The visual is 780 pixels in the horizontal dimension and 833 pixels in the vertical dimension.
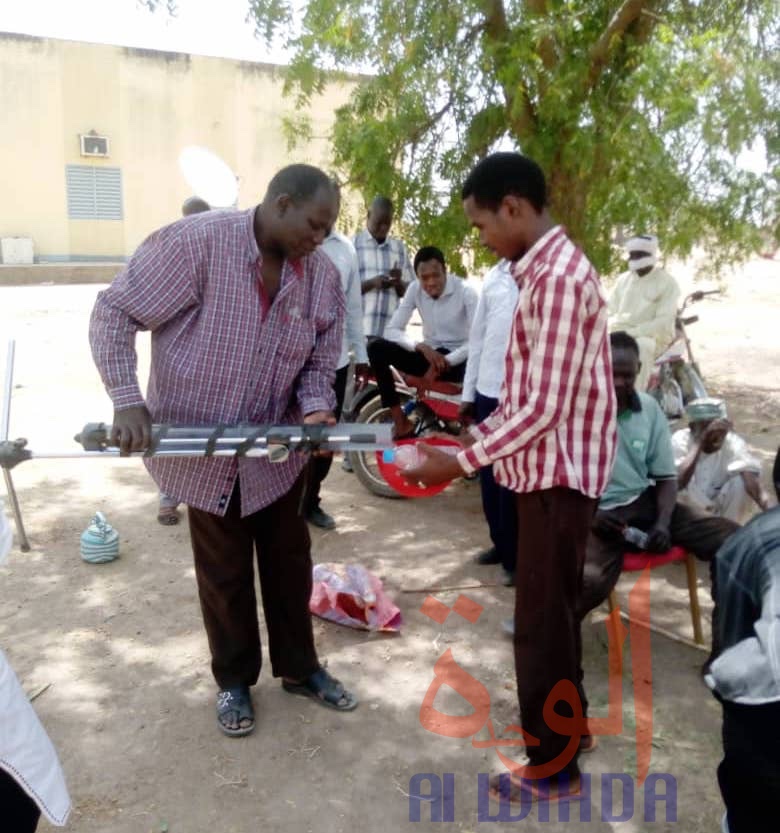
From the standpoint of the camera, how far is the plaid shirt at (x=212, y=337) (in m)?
2.58

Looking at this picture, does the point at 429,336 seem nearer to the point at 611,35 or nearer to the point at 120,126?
the point at 611,35

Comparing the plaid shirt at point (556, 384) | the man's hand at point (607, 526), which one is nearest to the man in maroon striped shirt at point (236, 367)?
the plaid shirt at point (556, 384)

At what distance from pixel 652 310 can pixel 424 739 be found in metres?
4.51

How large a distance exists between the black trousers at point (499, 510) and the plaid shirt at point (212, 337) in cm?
152

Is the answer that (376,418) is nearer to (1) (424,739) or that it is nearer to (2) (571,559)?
(1) (424,739)

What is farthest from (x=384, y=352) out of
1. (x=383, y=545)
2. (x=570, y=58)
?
(x=570, y=58)

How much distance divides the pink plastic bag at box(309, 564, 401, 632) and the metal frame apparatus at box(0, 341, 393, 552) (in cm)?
136

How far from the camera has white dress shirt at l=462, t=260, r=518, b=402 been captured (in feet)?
13.7

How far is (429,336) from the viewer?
5.50 metres

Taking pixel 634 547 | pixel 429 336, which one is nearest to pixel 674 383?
pixel 429 336

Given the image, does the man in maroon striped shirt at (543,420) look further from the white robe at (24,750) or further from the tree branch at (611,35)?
the tree branch at (611,35)

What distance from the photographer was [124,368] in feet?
8.46

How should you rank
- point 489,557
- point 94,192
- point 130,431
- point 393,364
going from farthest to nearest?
1. point 94,192
2. point 393,364
3. point 489,557
4. point 130,431

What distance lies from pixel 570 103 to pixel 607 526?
10.4 feet
